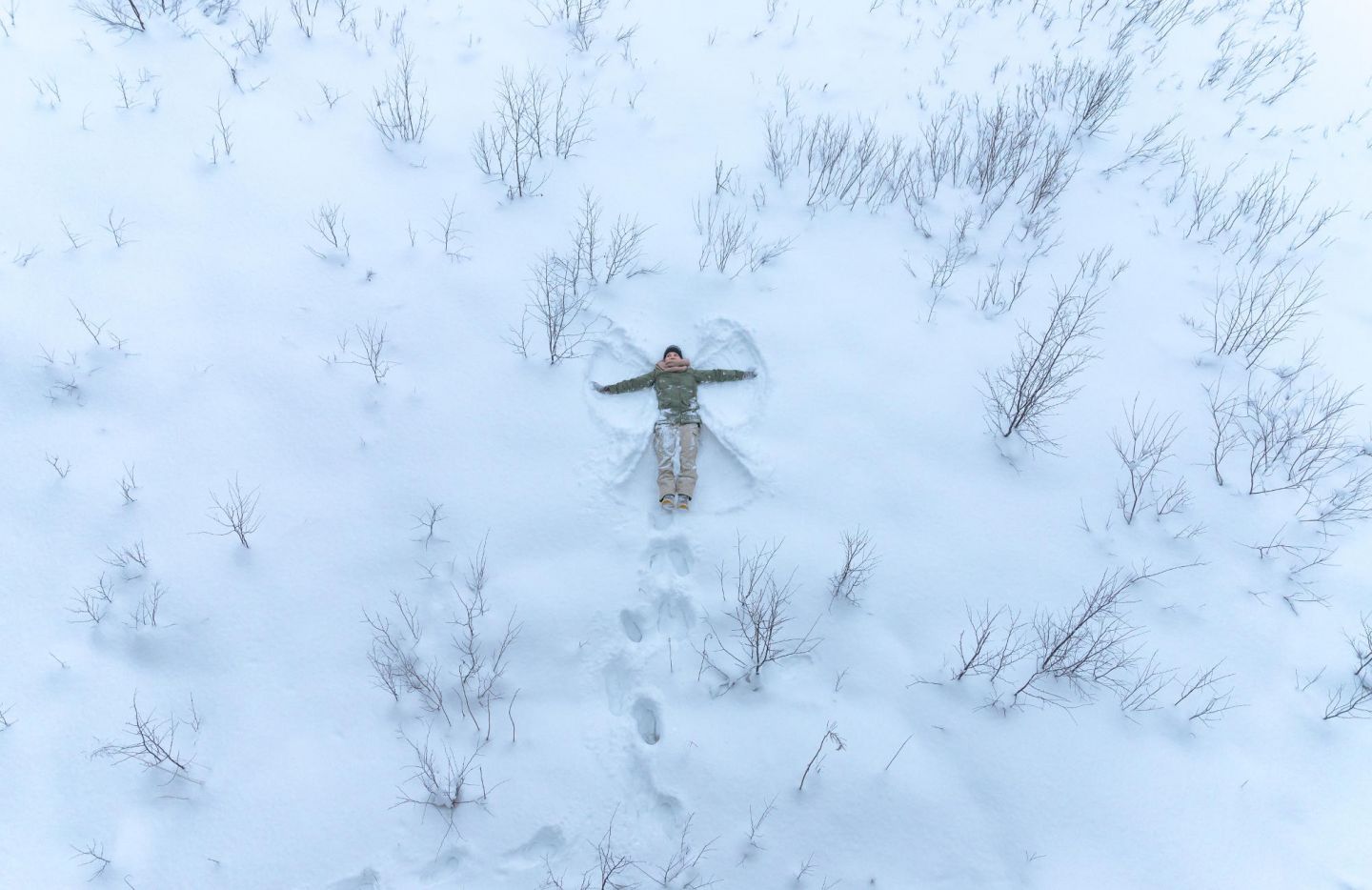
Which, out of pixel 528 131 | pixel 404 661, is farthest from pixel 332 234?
pixel 404 661

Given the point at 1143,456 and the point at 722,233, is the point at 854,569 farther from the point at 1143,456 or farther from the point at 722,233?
the point at 722,233

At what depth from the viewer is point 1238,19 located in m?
8.27

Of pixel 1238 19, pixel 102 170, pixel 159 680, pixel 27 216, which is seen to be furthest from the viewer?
pixel 1238 19

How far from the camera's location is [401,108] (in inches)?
238

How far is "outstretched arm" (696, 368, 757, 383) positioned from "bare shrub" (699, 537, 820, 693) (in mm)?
1417

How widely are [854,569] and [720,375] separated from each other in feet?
5.92

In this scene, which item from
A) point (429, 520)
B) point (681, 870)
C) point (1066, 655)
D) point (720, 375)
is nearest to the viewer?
point (681, 870)

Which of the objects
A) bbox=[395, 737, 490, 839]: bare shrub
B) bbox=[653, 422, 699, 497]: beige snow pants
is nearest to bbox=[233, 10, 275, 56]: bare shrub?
bbox=[653, 422, 699, 497]: beige snow pants

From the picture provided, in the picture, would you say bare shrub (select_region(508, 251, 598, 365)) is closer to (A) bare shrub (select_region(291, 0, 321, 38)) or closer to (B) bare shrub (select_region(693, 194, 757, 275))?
(B) bare shrub (select_region(693, 194, 757, 275))

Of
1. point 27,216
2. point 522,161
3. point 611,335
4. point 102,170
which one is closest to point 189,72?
point 102,170

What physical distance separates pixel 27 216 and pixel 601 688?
229 inches

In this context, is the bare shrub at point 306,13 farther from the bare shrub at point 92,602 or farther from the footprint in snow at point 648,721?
the footprint in snow at point 648,721

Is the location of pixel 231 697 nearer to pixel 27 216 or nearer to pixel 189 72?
pixel 27 216

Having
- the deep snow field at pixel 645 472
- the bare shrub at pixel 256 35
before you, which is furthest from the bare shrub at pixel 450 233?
the bare shrub at pixel 256 35
